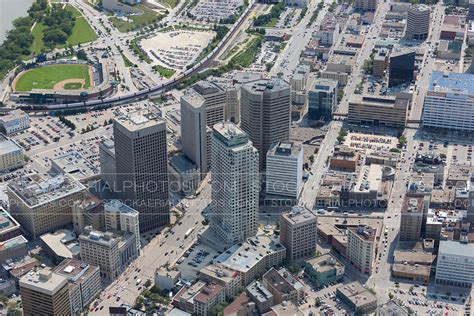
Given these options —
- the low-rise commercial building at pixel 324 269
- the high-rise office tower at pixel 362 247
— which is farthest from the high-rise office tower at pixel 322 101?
the low-rise commercial building at pixel 324 269

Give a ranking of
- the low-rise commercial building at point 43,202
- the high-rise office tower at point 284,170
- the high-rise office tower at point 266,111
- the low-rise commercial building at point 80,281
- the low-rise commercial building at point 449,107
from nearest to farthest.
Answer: the low-rise commercial building at point 80,281, the low-rise commercial building at point 43,202, the high-rise office tower at point 284,170, the high-rise office tower at point 266,111, the low-rise commercial building at point 449,107

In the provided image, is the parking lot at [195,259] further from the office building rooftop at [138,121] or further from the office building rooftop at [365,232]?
the office building rooftop at [365,232]

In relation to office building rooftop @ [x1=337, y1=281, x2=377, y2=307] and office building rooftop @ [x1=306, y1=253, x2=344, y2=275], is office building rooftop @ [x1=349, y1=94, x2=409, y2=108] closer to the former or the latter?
office building rooftop @ [x1=306, y1=253, x2=344, y2=275]

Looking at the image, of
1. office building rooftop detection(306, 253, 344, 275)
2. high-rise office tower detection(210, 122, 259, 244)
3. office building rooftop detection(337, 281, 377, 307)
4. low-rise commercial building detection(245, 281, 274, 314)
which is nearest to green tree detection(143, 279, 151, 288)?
high-rise office tower detection(210, 122, 259, 244)

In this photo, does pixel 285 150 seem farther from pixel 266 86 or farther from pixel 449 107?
pixel 449 107

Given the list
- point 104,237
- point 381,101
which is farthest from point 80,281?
point 381,101
